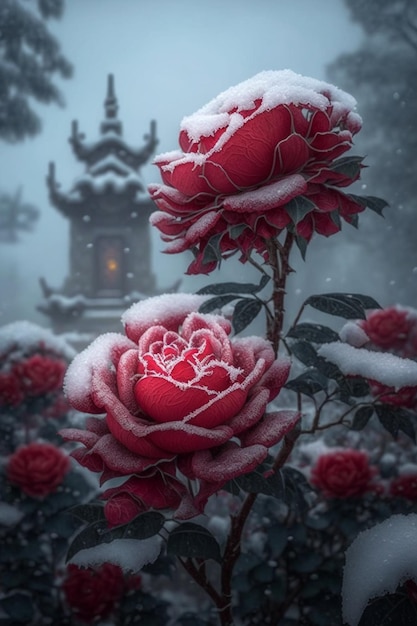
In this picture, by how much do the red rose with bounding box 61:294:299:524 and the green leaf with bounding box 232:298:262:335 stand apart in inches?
4.2

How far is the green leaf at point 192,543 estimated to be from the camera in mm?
443

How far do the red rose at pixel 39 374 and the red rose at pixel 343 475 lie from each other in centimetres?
61

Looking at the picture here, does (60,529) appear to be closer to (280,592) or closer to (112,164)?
(280,592)

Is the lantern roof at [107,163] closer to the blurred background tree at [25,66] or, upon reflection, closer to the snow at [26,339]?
the blurred background tree at [25,66]

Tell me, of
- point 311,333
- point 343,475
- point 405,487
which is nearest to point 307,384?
point 311,333

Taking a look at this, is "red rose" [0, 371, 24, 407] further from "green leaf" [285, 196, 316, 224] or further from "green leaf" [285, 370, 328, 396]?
"green leaf" [285, 196, 316, 224]

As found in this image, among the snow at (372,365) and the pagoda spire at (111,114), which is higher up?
the pagoda spire at (111,114)

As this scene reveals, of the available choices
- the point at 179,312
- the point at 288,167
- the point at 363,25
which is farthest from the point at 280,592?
the point at 363,25

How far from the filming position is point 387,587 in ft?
1.38

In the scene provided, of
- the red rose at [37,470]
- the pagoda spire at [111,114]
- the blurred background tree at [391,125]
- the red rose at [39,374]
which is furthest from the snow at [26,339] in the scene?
the blurred background tree at [391,125]

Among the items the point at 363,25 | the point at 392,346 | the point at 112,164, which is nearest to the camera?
the point at 392,346

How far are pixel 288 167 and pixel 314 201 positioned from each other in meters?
0.04

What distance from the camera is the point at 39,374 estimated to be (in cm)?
111

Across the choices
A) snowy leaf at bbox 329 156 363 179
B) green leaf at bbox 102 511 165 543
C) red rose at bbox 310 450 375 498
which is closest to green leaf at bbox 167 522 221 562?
green leaf at bbox 102 511 165 543
